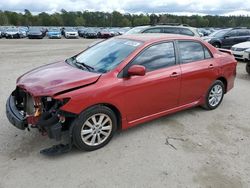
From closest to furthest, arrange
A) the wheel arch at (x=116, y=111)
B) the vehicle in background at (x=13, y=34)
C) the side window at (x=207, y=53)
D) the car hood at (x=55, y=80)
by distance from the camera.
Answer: the car hood at (x=55, y=80) → the wheel arch at (x=116, y=111) → the side window at (x=207, y=53) → the vehicle in background at (x=13, y=34)

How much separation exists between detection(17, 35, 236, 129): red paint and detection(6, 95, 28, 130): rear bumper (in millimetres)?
367

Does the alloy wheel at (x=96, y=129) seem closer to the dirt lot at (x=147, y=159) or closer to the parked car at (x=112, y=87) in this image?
the parked car at (x=112, y=87)

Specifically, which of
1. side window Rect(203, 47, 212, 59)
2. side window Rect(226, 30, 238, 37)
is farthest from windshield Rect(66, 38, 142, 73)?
side window Rect(226, 30, 238, 37)

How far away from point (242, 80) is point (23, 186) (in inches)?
289

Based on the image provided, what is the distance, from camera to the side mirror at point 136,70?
Answer: 12.5 ft

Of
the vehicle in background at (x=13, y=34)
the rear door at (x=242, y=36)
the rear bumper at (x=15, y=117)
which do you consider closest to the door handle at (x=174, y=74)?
the rear bumper at (x=15, y=117)

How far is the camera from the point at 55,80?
12.0 feet

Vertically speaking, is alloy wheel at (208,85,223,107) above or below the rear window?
below

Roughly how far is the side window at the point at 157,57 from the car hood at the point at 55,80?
2.67 feet

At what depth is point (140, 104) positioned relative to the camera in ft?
13.6

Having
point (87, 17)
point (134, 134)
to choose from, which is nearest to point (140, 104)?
point (134, 134)

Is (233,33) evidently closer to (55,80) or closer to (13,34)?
(55,80)

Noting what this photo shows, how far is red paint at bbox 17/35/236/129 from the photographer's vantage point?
3.53 metres

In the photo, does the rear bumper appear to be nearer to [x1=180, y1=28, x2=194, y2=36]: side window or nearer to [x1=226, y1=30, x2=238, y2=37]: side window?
[x1=180, y1=28, x2=194, y2=36]: side window
